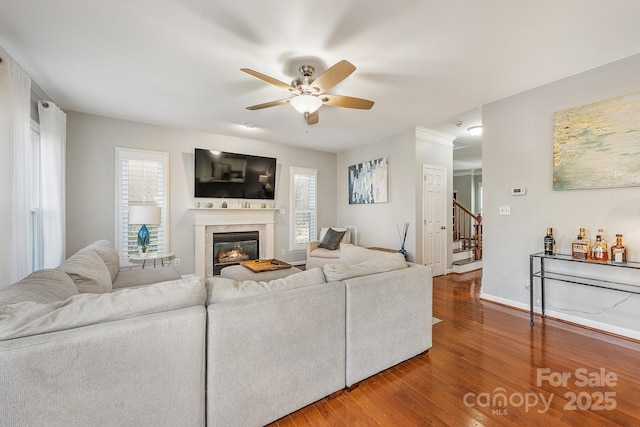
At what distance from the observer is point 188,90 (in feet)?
10.1

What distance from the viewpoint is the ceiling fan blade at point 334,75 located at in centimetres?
202

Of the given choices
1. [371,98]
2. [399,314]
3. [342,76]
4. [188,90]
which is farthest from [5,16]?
[399,314]

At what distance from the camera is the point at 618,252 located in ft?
7.77

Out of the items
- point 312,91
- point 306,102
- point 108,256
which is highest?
point 312,91

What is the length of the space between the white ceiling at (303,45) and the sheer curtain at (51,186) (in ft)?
1.26

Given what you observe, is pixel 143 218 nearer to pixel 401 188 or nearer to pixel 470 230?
pixel 401 188

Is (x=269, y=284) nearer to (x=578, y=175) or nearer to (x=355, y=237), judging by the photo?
(x=578, y=175)

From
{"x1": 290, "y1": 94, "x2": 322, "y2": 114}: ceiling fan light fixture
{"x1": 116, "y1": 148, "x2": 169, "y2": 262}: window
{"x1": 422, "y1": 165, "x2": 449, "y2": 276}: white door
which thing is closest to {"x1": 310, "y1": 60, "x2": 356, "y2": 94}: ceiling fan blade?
{"x1": 290, "y1": 94, "x2": 322, "y2": 114}: ceiling fan light fixture

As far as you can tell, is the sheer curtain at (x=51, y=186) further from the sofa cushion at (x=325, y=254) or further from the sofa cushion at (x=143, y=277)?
the sofa cushion at (x=325, y=254)

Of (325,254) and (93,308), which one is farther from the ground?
(93,308)

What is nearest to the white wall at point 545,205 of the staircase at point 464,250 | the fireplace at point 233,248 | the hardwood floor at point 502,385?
the hardwood floor at point 502,385

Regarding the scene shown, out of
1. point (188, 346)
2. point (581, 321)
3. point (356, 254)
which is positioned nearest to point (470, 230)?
point (581, 321)

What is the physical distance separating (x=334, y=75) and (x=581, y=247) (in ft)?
9.36

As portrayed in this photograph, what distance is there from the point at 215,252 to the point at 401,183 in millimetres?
3540
